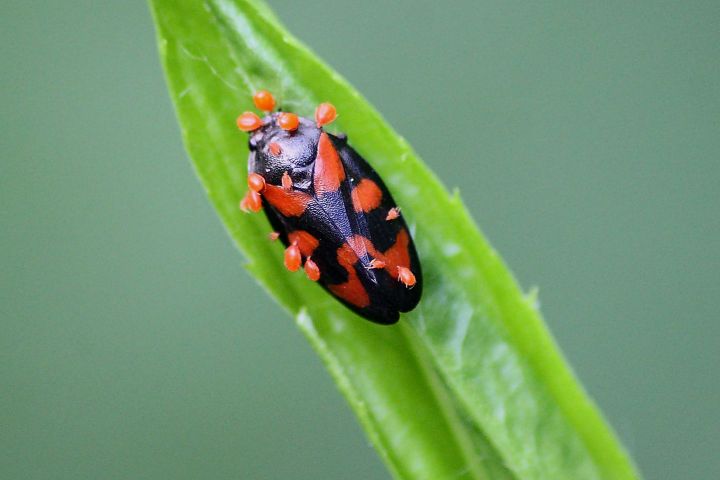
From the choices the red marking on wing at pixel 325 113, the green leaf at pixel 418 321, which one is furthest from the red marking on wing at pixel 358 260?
the red marking on wing at pixel 325 113

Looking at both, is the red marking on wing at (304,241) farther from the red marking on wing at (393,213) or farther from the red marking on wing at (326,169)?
the red marking on wing at (393,213)

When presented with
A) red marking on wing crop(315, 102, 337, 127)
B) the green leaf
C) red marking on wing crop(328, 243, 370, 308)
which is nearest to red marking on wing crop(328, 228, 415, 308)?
red marking on wing crop(328, 243, 370, 308)

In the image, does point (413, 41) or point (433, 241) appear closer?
point (433, 241)

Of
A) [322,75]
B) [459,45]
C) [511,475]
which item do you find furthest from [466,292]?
[459,45]

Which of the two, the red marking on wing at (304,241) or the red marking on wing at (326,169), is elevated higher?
the red marking on wing at (326,169)

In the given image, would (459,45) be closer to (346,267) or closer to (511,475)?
(346,267)

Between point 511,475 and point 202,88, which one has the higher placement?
point 202,88

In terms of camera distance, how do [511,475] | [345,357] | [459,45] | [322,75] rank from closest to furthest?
1. [511,475]
2. [322,75]
3. [345,357]
4. [459,45]
